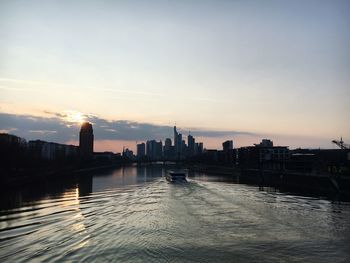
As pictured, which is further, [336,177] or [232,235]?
[336,177]

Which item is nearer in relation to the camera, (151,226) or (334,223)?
(151,226)

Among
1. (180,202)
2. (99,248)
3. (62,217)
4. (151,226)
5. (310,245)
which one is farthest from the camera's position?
(180,202)

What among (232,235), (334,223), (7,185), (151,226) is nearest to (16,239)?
(151,226)

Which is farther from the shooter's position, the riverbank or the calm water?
the riverbank

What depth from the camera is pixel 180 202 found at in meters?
48.4

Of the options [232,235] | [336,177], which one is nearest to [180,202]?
[232,235]

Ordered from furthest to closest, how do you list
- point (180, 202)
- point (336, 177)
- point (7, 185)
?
point (7, 185)
point (336, 177)
point (180, 202)

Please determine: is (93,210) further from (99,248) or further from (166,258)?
(166,258)

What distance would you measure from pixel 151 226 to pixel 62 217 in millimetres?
9065

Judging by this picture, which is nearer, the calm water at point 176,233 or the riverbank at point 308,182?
the calm water at point 176,233

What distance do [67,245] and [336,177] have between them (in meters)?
55.6

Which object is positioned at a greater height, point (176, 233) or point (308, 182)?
point (308, 182)

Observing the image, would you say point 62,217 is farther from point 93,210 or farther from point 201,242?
point 201,242

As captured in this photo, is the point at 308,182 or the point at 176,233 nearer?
the point at 176,233
